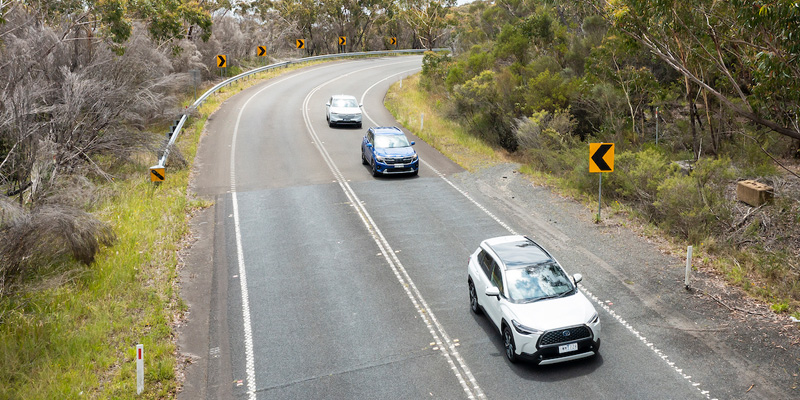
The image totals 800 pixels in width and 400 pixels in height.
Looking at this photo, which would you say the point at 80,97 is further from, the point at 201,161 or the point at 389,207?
the point at 389,207

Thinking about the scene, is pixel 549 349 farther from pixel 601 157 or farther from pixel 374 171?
pixel 374 171

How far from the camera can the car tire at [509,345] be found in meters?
10.3

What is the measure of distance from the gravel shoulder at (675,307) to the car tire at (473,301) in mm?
2464

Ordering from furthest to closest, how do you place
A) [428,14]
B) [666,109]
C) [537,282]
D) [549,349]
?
1. [428,14]
2. [666,109]
3. [537,282]
4. [549,349]

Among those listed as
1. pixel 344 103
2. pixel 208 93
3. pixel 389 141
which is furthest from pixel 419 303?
pixel 208 93

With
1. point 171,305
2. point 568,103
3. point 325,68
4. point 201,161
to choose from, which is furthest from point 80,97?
point 325,68

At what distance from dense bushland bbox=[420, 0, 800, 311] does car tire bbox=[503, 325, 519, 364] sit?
5824 millimetres

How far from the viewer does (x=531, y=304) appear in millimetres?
10648

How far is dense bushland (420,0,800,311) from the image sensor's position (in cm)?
1490

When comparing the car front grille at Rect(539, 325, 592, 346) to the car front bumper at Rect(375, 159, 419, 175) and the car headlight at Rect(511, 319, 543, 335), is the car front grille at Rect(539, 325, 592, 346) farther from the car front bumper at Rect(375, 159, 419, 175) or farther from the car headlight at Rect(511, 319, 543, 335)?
the car front bumper at Rect(375, 159, 419, 175)

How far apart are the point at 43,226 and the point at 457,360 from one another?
28.6 feet

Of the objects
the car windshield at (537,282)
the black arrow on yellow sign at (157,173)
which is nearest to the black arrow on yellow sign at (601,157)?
the car windshield at (537,282)

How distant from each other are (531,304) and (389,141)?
13883 millimetres

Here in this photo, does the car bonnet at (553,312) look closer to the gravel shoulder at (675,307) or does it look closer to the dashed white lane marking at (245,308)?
the gravel shoulder at (675,307)
